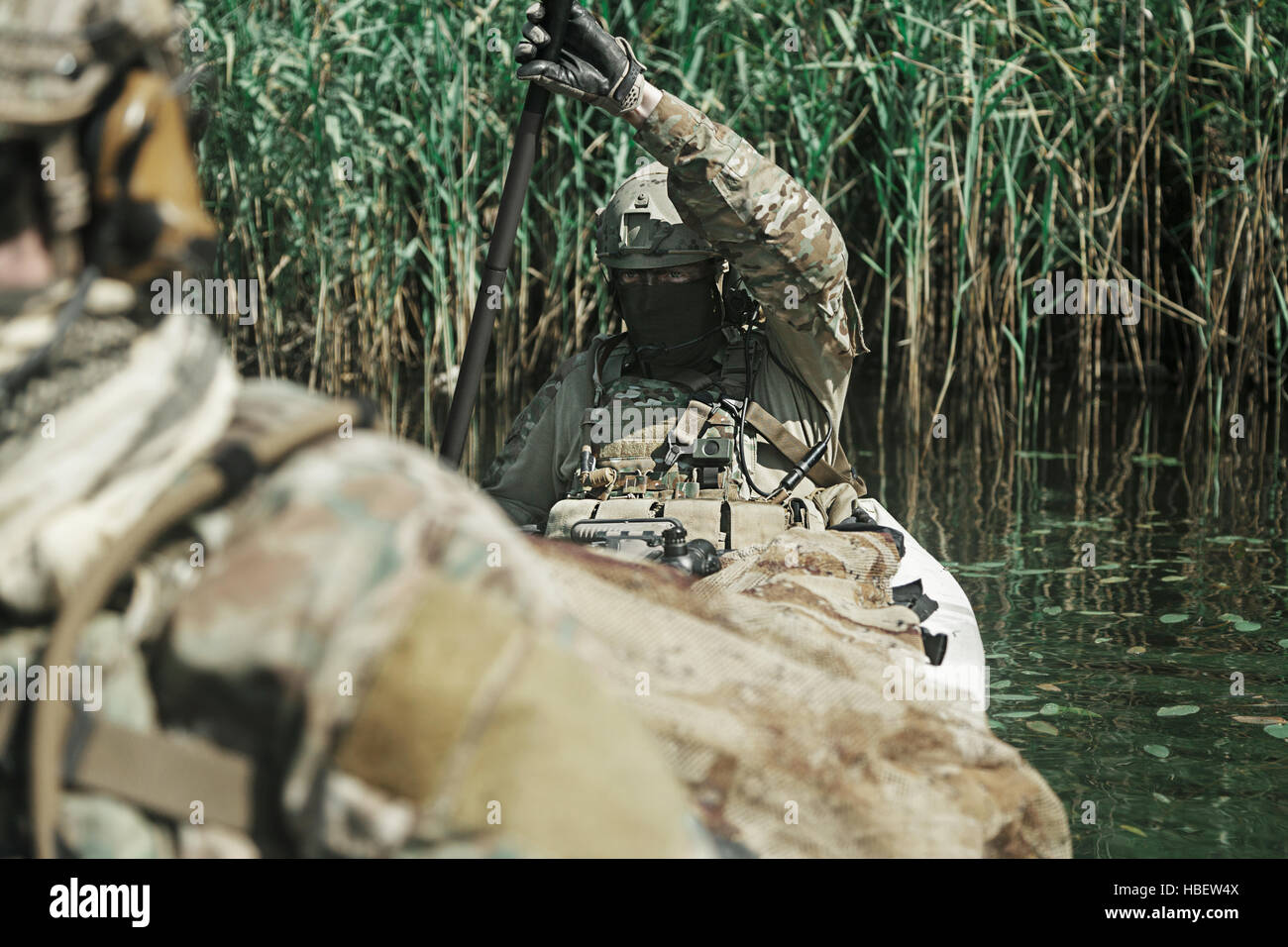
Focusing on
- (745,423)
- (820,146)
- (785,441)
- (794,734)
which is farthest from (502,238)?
(820,146)

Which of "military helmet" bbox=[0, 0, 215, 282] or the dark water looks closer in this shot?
"military helmet" bbox=[0, 0, 215, 282]

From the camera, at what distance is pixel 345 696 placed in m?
Answer: 1.14

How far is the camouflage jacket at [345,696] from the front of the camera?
44.9 inches

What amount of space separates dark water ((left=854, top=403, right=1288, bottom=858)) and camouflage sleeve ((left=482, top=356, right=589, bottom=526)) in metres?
1.56

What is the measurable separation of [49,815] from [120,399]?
36 cm

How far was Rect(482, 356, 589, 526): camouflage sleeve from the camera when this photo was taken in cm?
417

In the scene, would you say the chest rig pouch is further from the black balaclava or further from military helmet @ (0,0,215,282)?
military helmet @ (0,0,215,282)

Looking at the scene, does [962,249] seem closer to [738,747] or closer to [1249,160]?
[1249,160]

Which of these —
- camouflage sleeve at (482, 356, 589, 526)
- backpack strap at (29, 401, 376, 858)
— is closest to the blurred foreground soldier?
backpack strap at (29, 401, 376, 858)

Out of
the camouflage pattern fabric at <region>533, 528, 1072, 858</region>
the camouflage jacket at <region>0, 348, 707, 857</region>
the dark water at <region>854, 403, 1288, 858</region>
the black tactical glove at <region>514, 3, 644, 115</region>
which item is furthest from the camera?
the dark water at <region>854, 403, 1288, 858</region>

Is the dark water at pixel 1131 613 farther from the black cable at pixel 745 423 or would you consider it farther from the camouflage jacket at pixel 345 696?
the camouflage jacket at pixel 345 696

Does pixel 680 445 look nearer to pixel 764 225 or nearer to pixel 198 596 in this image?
pixel 764 225

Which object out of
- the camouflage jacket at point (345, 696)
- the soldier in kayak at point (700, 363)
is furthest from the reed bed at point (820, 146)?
the camouflage jacket at point (345, 696)

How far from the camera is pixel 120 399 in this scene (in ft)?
4.05
